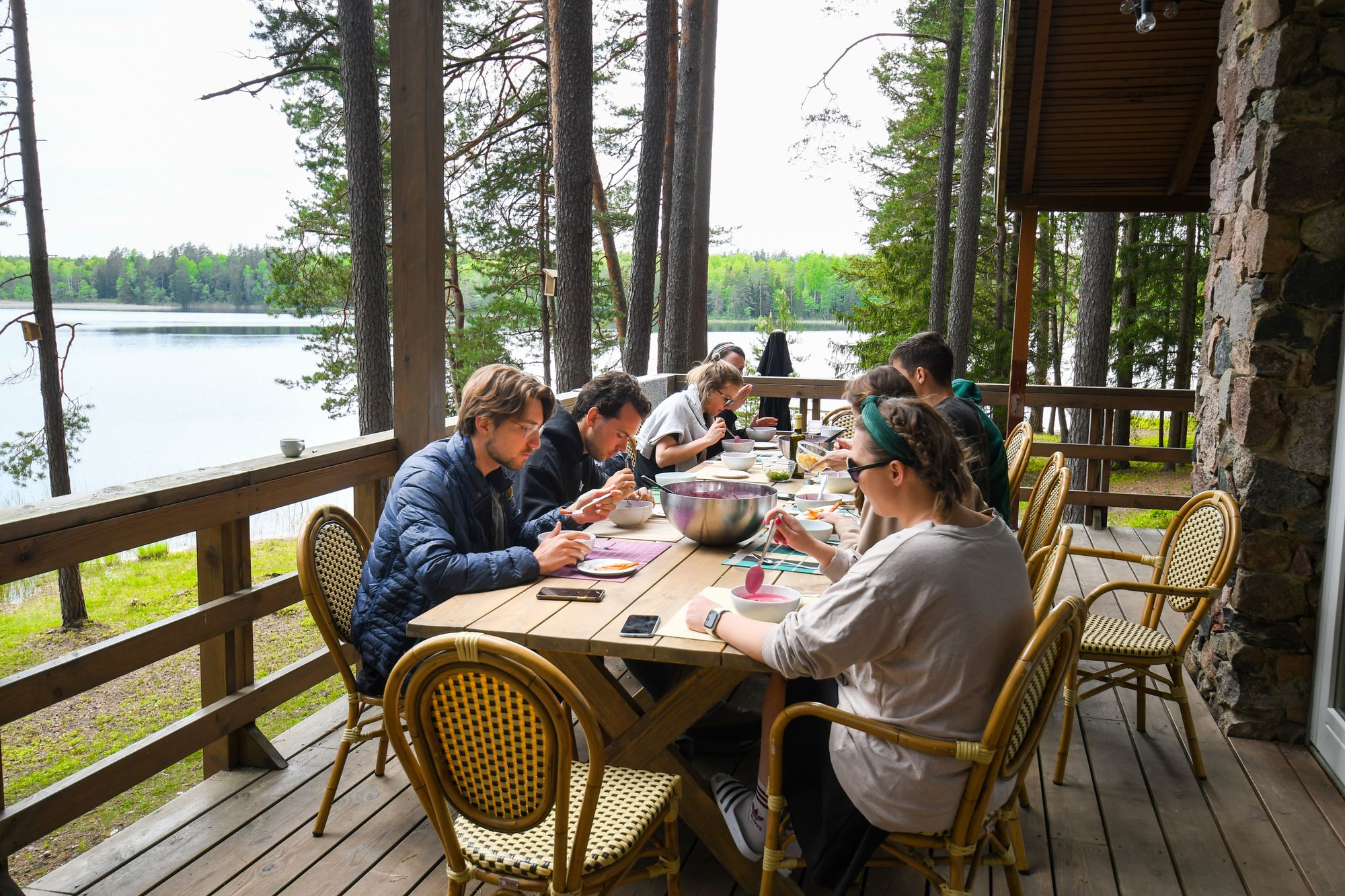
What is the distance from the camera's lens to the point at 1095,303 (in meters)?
10.3

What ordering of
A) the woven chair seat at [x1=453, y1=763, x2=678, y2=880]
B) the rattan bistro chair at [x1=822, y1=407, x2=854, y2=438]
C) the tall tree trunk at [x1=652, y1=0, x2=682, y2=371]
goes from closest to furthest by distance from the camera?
the woven chair seat at [x1=453, y1=763, x2=678, y2=880], the rattan bistro chair at [x1=822, y1=407, x2=854, y2=438], the tall tree trunk at [x1=652, y1=0, x2=682, y2=371]

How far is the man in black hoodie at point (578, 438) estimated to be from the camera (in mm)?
3000

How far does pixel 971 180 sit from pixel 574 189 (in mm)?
5716

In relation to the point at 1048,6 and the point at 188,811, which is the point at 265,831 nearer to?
the point at 188,811

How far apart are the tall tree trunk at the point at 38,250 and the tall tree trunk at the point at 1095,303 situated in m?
10.1

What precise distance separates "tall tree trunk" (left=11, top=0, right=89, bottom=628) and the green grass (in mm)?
1157

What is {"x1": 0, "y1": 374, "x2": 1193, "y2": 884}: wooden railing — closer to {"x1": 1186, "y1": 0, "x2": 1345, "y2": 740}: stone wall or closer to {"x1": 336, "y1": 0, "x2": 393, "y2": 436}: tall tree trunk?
{"x1": 1186, "y1": 0, "x2": 1345, "y2": 740}: stone wall

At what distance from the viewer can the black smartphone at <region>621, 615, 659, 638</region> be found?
1.85 m

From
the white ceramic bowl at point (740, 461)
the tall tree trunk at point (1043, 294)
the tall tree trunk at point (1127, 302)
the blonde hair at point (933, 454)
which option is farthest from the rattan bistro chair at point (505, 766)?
the tall tree trunk at point (1043, 294)

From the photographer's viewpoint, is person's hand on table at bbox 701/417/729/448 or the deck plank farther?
person's hand on table at bbox 701/417/729/448

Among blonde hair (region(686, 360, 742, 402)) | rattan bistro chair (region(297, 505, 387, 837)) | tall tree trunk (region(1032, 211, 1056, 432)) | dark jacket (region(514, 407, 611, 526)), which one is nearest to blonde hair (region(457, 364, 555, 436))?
rattan bistro chair (region(297, 505, 387, 837))

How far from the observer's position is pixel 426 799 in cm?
149

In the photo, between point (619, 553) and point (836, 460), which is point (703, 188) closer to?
point (836, 460)

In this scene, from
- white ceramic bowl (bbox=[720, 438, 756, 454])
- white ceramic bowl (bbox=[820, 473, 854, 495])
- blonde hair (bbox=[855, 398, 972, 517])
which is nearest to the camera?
blonde hair (bbox=[855, 398, 972, 517])
